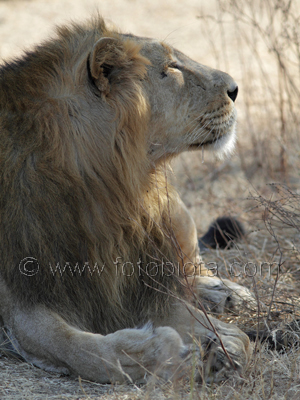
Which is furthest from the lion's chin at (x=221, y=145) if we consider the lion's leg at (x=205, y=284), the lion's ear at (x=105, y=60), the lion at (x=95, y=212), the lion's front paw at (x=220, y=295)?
the lion's front paw at (x=220, y=295)

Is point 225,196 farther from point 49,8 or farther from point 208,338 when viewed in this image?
point 49,8

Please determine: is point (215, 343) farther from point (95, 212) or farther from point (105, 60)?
point (105, 60)

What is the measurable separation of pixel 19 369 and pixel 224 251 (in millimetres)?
1942

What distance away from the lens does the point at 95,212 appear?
2479mm

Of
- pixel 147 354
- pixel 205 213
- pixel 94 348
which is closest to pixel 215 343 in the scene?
pixel 147 354

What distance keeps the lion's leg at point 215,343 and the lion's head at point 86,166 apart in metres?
0.13

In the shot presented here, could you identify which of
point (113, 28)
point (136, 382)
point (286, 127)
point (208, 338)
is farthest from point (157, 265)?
point (286, 127)

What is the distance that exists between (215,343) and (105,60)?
1.38 m

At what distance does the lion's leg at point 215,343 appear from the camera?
2.22 m

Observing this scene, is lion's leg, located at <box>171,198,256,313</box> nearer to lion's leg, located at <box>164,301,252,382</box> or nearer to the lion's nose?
lion's leg, located at <box>164,301,252,382</box>

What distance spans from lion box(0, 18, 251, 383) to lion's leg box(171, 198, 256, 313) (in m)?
0.40

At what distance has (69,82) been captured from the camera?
251 centimetres

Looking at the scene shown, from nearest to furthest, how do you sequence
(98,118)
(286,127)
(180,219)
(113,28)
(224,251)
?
(98,118)
(113,28)
(180,219)
(224,251)
(286,127)

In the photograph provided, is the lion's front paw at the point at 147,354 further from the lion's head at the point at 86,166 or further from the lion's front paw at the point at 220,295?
the lion's front paw at the point at 220,295
